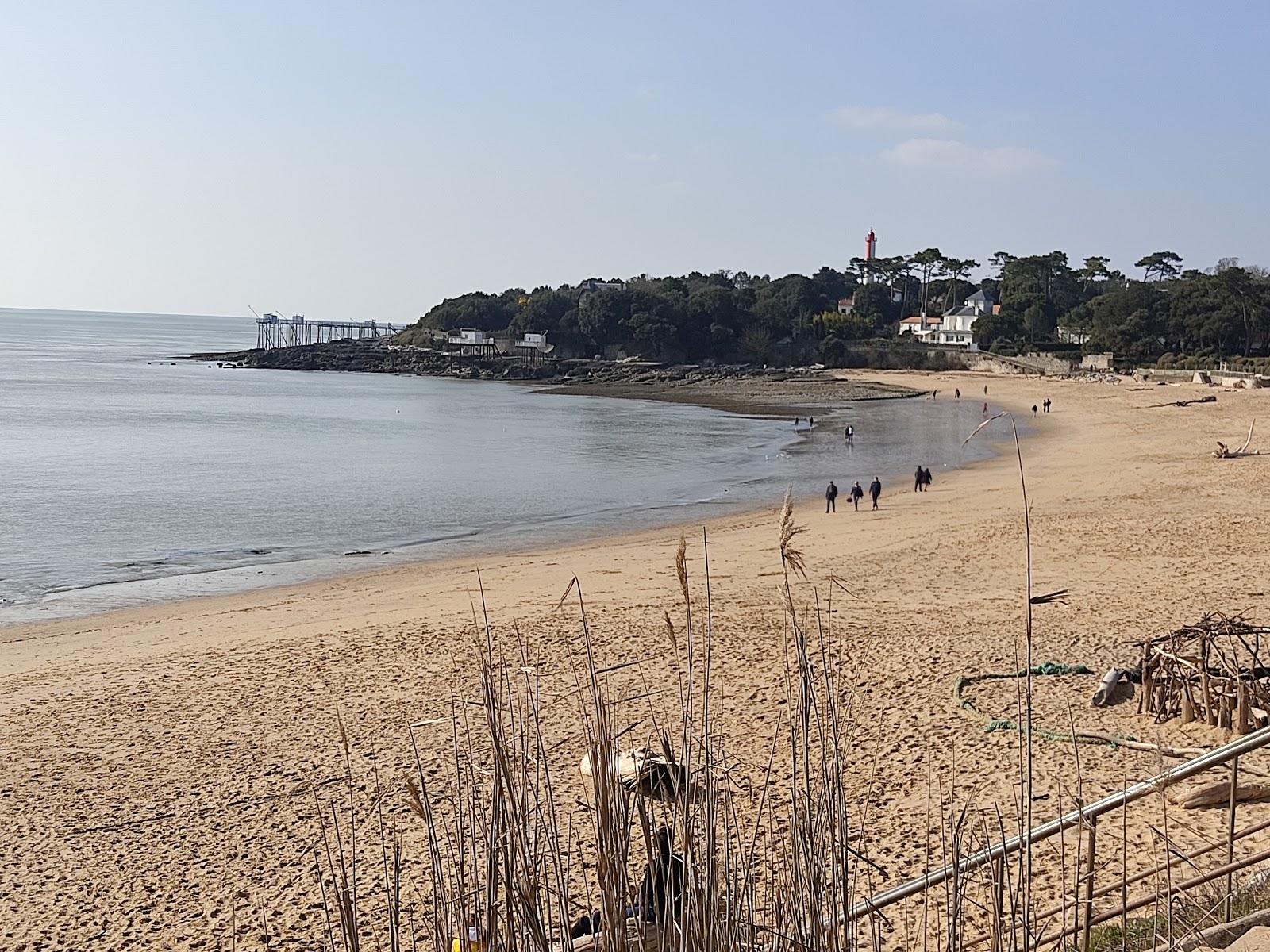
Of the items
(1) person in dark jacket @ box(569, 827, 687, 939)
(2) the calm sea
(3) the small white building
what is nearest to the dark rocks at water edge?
(2) the calm sea

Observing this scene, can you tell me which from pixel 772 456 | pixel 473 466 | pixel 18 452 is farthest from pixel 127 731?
pixel 18 452

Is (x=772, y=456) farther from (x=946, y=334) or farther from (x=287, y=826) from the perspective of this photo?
(x=946, y=334)

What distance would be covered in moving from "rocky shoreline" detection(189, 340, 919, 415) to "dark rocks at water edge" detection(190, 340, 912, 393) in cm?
7

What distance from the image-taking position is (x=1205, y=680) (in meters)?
7.16

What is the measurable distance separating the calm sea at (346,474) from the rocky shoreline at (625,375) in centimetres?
546

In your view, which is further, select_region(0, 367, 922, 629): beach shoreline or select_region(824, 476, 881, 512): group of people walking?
select_region(824, 476, 881, 512): group of people walking

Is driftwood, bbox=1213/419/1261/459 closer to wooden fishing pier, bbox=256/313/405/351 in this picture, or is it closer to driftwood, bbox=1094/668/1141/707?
driftwood, bbox=1094/668/1141/707

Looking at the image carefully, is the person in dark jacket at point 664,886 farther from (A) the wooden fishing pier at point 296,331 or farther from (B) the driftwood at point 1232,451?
(A) the wooden fishing pier at point 296,331

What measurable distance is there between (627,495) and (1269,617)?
20266 millimetres

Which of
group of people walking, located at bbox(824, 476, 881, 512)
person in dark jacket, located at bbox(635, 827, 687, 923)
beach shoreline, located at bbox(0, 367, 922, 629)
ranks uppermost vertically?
person in dark jacket, located at bbox(635, 827, 687, 923)

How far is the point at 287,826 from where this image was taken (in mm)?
7227

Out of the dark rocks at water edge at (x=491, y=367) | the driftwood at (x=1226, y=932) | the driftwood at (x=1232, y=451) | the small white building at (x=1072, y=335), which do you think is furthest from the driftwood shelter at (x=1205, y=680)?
the small white building at (x=1072, y=335)

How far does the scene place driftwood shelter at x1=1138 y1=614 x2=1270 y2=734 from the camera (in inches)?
271

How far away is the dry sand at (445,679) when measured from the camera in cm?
659
